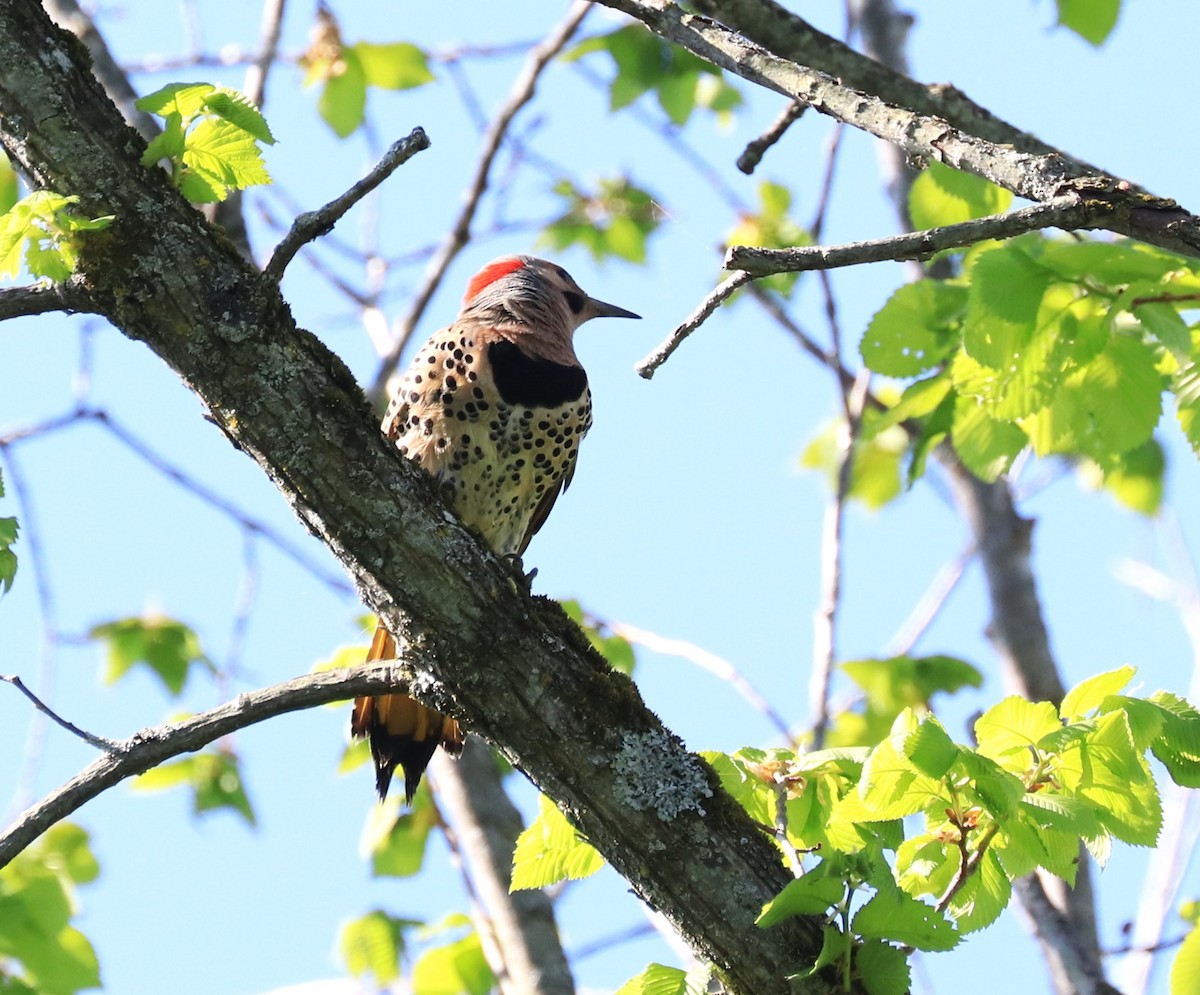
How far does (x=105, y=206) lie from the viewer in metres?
2.46

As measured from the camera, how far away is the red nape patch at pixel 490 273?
5.35m

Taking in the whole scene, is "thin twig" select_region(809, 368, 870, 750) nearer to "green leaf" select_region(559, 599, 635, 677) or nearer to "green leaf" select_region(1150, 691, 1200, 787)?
"green leaf" select_region(559, 599, 635, 677)

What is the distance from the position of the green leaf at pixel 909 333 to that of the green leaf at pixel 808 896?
1.46 meters

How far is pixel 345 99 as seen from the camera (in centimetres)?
551

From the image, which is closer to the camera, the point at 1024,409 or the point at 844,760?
the point at 844,760

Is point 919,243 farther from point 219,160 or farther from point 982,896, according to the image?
point 219,160

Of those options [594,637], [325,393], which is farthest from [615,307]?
[325,393]

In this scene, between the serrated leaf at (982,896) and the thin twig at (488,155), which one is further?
the thin twig at (488,155)

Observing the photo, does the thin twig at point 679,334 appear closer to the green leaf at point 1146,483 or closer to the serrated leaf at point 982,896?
the serrated leaf at point 982,896

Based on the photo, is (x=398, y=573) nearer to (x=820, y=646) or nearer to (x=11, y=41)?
(x=11, y=41)

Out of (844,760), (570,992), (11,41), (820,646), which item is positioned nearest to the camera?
(11,41)

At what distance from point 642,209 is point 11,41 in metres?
4.70

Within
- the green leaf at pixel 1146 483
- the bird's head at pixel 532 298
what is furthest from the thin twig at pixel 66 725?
the green leaf at pixel 1146 483

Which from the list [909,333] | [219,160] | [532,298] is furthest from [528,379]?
[219,160]
